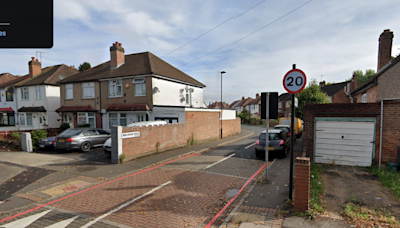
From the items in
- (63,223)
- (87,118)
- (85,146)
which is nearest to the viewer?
(63,223)

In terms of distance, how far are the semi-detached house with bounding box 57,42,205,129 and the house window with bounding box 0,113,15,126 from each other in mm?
13887

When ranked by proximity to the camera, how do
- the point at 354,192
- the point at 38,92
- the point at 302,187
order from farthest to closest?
the point at 38,92
the point at 354,192
the point at 302,187

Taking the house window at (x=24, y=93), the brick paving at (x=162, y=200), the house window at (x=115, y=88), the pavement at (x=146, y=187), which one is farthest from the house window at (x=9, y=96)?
the brick paving at (x=162, y=200)

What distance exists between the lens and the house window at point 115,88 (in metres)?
18.0

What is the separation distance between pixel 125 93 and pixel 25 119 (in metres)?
16.8

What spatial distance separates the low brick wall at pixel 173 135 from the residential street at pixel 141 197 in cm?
154

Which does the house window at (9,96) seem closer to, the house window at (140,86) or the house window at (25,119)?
the house window at (25,119)

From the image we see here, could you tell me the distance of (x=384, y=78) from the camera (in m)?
12.2

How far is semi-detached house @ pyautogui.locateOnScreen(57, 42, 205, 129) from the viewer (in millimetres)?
16391

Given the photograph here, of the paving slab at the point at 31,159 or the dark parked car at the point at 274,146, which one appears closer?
the paving slab at the point at 31,159

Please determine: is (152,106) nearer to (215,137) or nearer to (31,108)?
(215,137)

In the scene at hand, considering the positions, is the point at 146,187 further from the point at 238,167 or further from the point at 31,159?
the point at 31,159

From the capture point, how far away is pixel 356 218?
4.15 meters
